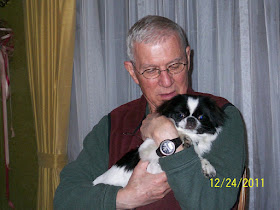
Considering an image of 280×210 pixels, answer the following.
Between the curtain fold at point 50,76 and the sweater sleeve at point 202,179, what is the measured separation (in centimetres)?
144

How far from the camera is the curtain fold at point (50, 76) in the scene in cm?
220

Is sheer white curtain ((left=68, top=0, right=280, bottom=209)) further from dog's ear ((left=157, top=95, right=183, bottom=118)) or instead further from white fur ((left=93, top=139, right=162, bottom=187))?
white fur ((left=93, top=139, right=162, bottom=187))

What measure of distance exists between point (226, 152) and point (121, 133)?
0.50 metres

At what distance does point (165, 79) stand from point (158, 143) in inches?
12.1

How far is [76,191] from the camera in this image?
1.21 metres

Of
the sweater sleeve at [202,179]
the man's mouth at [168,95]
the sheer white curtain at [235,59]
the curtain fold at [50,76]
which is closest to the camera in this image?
the sweater sleeve at [202,179]

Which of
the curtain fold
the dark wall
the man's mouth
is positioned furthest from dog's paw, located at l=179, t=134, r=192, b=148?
the dark wall

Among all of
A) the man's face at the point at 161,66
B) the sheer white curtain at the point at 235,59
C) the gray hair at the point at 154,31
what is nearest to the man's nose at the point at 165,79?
the man's face at the point at 161,66

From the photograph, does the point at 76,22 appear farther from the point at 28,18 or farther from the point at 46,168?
the point at 46,168

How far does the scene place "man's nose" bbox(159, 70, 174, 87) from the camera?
1.28 meters

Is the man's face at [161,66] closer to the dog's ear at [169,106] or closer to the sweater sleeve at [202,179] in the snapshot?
the dog's ear at [169,106]

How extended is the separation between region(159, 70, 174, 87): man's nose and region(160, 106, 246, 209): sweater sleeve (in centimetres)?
38

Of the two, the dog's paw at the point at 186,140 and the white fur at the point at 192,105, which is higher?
the white fur at the point at 192,105

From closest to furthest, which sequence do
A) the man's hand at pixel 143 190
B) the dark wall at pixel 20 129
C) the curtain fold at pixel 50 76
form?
the man's hand at pixel 143 190 → the curtain fold at pixel 50 76 → the dark wall at pixel 20 129
